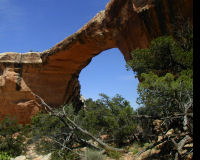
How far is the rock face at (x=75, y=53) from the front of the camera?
25.6 ft

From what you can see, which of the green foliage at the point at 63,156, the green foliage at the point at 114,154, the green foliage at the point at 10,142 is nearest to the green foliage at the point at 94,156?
the green foliage at the point at 114,154

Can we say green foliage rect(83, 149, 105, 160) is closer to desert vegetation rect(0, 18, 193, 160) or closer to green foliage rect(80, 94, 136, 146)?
desert vegetation rect(0, 18, 193, 160)

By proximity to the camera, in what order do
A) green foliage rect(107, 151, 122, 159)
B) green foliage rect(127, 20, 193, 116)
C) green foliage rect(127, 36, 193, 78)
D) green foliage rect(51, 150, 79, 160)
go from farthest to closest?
green foliage rect(51, 150, 79, 160) < green foliage rect(107, 151, 122, 159) < green foliage rect(127, 36, 193, 78) < green foliage rect(127, 20, 193, 116)

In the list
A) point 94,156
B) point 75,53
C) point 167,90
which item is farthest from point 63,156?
point 75,53

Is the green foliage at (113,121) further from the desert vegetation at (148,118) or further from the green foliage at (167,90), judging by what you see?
the green foliage at (167,90)

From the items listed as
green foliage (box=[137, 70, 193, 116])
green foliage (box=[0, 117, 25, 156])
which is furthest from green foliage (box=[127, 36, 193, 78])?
green foliage (box=[0, 117, 25, 156])

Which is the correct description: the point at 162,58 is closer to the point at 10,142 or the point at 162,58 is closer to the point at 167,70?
the point at 167,70

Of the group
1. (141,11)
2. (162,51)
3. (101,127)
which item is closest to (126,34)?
(141,11)

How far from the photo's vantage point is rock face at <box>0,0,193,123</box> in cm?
779

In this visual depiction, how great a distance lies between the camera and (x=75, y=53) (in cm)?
1363

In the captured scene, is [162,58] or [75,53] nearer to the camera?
[162,58]

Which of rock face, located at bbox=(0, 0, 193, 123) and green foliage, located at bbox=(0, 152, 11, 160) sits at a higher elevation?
rock face, located at bbox=(0, 0, 193, 123)

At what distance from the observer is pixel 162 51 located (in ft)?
20.0

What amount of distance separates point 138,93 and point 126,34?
16.1 ft
